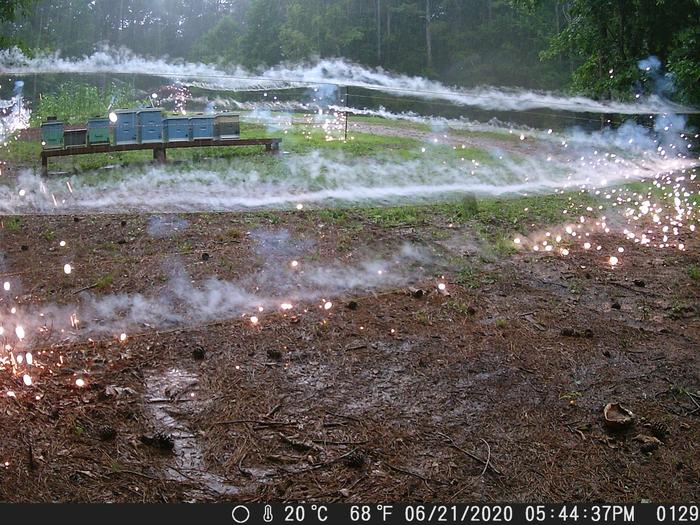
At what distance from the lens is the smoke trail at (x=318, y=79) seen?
6.61 metres

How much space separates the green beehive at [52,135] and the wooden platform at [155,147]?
0.06 m

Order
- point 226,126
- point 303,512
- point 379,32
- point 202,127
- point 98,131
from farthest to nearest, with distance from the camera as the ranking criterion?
point 379,32 < point 226,126 < point 202,127 < point 98,131 < point 303,512

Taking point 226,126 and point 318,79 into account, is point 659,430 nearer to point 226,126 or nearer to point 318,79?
point 226,126

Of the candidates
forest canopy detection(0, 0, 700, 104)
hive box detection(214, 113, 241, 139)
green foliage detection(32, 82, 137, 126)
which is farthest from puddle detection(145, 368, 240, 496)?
forest canopy detection(0, 0, 700, 104)

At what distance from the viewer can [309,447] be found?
7.79ft

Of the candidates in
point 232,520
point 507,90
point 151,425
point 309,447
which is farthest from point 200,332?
point 507,90

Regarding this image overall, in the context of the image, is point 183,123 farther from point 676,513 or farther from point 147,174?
point 676,513

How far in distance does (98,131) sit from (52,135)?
46 cm

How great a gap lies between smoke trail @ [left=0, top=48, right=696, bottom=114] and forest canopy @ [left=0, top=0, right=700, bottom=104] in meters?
0.18

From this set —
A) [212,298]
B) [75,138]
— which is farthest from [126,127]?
[212,298]

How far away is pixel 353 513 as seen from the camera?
6.82 feet

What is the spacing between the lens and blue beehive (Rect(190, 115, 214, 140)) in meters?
6.51

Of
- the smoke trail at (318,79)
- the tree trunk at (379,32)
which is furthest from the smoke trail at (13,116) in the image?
the tree trunk at (379,32)

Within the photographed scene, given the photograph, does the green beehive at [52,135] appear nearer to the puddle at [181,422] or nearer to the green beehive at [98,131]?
the green beehive at [98,131]
